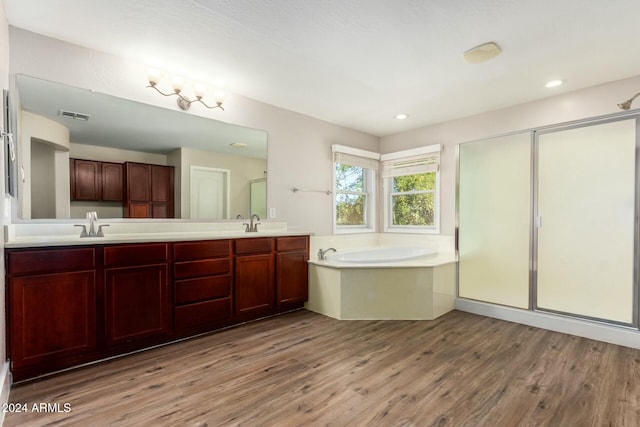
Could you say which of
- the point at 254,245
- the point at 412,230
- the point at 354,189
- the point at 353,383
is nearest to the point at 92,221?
the point at 254,245

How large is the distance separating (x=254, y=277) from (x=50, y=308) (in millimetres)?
1477

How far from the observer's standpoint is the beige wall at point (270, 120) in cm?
215

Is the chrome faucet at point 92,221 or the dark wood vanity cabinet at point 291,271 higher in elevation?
the chrome faucet at point 92,221

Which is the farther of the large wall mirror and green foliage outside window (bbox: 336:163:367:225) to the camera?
green foliage outside window (bbox: 336:163:367:225)

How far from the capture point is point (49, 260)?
6.23 ft

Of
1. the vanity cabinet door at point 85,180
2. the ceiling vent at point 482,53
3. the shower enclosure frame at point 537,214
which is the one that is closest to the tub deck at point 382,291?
the shower enclosure frame at point 537,214

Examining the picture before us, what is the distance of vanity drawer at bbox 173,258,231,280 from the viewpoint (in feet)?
8.03

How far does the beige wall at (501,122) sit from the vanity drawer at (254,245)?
2.28 m

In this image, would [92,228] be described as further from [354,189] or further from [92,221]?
[354,189]

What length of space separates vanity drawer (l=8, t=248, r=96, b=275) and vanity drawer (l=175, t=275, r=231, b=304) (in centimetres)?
64

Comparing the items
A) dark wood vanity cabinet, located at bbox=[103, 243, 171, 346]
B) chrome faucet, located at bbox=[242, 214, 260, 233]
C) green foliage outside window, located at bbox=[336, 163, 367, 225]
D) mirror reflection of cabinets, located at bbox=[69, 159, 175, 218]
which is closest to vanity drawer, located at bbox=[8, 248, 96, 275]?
dark wood vanity cabinet, located at bbox=[103, 243, 171, 346]

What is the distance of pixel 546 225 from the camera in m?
3.09

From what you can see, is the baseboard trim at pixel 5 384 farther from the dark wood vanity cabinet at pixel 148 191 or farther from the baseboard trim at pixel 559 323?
the baseboard trim at pixel 559 323

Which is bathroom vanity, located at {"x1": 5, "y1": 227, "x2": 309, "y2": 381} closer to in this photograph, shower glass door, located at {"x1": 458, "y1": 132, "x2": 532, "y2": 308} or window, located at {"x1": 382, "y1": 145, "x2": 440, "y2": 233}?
window, located at {"x1": 382, "y1": 145, "x2": 440, "y2": 233}
